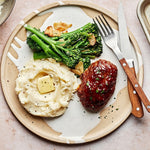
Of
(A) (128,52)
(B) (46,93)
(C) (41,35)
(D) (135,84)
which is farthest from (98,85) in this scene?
(C) (41,35)

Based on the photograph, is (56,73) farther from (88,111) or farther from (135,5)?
(135,5)

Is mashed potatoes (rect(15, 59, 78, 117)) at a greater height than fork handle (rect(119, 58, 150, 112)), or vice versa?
mashed potatoes (rect(15, 59, 78, 117))

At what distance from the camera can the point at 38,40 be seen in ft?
16.9

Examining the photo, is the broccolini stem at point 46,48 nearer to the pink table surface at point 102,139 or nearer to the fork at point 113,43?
the pink table surface at point 102,139

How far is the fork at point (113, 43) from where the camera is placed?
508 cm

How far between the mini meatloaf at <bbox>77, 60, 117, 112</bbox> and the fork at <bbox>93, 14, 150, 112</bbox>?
24 cm

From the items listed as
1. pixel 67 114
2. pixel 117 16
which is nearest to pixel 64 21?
pixel 117 16

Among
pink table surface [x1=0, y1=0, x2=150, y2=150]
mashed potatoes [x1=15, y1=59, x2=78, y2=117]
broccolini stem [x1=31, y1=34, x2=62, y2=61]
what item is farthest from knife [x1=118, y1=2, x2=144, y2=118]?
broccolini stem [x1=31, y1=34, x2=62, y2=61]

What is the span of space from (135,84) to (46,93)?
1.68m

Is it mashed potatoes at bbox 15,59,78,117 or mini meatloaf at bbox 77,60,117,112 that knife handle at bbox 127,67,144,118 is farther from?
mashed potatoes at bbox 15,59,78,117

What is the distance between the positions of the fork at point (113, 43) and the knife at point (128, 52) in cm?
A: 10

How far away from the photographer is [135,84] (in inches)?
201

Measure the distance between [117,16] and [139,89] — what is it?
1.51 m

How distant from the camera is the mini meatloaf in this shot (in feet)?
16.3
